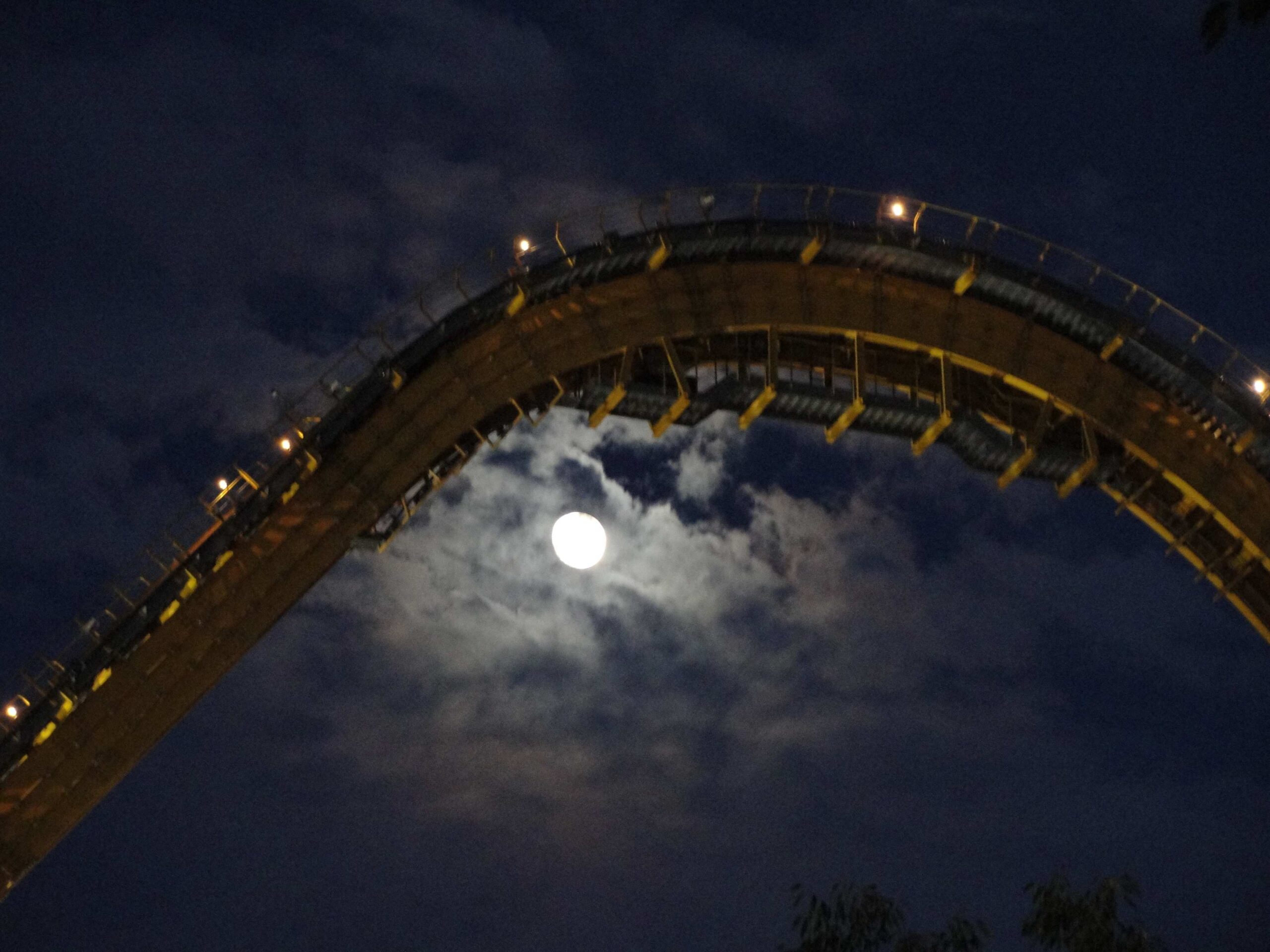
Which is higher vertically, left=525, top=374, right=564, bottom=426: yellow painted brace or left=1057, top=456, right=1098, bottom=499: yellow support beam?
left=1057, top=456, right=1098, bottom=499: yellow support beam

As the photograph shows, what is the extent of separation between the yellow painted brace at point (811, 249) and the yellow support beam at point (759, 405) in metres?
2.84

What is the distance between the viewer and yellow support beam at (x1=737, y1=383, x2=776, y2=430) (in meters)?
31.0

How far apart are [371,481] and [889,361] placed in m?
12.6

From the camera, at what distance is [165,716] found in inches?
1318

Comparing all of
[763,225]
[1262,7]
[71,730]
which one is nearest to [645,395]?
[763,225]

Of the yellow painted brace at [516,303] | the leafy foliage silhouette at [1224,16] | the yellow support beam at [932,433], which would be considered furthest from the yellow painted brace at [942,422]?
the leafy foliage silhouette at [1224,16]

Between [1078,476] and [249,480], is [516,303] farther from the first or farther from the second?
[1078,476]

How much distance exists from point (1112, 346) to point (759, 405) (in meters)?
7.81

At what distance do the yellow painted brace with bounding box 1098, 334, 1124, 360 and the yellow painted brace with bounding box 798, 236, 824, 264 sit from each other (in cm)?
661

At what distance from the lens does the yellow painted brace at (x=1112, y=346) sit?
30.9 meters

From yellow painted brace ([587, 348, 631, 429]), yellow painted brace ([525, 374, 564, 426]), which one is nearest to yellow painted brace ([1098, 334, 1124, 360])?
yellow painted brace ([587, 348, 631, 429])

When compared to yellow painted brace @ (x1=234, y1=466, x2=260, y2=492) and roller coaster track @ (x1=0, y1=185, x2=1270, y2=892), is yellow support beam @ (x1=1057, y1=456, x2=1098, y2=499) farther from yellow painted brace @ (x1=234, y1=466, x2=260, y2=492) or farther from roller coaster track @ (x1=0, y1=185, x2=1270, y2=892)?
yellow painted brace @ (x1=234, y1=466, x2=260, y2=492)

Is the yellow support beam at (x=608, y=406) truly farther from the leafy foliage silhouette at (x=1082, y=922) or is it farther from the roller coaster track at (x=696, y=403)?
the leafy foliage silhouette at (x=1082, y=922)

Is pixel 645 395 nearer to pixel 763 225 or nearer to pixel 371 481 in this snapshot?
pixel 763 225
